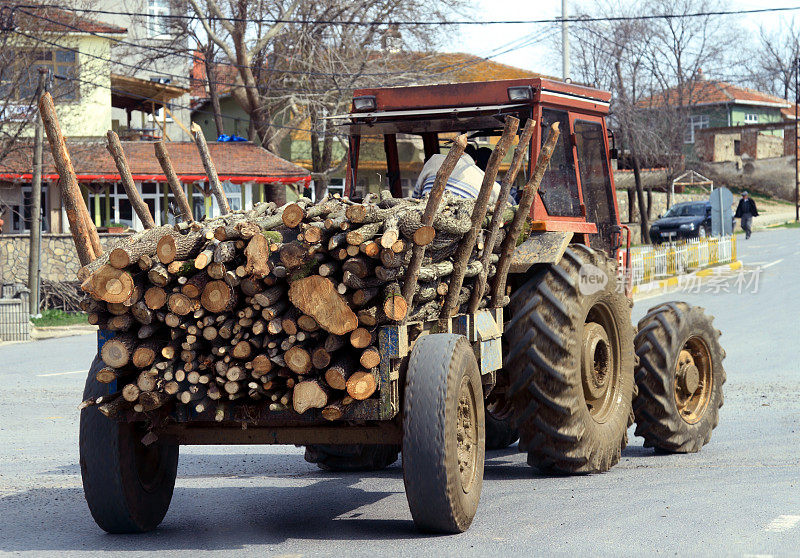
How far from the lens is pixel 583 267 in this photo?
25.5 feet

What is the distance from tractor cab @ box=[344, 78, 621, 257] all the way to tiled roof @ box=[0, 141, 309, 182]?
24.1 meters

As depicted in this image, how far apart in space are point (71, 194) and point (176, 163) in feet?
93.9

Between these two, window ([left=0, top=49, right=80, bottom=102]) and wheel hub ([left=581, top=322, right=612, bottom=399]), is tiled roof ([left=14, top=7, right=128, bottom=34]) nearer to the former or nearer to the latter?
window ([left=0, top=49, right=80, bottom=102])

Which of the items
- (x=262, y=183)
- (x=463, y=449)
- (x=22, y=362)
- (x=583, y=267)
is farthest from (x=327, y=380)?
(x=262, y=183)

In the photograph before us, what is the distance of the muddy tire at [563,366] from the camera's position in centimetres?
734

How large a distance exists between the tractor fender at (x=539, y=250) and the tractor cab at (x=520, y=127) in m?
0.20

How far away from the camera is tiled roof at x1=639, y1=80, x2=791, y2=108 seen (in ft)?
Answer: 209

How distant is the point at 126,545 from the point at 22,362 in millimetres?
12891

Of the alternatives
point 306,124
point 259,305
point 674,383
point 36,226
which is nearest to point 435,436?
point 259,305

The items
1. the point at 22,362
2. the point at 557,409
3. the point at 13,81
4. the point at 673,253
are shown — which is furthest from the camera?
the point at 673,253

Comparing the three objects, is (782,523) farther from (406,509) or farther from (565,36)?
(565,36)

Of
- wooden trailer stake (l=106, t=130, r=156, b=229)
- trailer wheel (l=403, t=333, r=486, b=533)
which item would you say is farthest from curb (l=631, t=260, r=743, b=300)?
trailer wheel (l=403, t=333, r=486, b=533)

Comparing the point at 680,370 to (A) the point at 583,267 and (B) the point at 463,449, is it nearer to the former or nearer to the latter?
(A) the point at 583,267

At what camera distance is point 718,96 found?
77625mm
